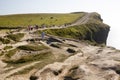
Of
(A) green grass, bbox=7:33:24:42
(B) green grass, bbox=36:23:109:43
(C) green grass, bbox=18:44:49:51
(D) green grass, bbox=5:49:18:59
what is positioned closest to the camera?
(D) green grass, bbox=5:49:18:59

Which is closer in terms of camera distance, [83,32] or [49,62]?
[49,62]

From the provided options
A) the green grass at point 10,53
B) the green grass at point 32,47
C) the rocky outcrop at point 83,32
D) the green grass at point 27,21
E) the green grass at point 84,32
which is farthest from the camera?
the green grass at point 27,21

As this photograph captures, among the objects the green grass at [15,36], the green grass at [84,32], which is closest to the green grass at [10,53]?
the green grass at [15,36]

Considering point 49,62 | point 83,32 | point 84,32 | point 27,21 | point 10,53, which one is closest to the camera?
point 49,62

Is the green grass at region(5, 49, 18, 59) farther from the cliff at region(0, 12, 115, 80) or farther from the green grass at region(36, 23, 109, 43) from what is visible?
the green grass at region(36, 23, 109, 43)

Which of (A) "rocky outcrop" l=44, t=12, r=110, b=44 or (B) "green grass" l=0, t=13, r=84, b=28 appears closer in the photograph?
(A) "rocky outcrop" l=44, t=12, r=110, b=44

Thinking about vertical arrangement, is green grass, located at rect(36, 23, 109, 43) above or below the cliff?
below

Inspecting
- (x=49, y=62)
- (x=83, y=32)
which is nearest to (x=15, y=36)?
(x=49, y=62)

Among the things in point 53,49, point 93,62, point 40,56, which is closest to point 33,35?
point 53,49

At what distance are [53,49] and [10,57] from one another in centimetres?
1608

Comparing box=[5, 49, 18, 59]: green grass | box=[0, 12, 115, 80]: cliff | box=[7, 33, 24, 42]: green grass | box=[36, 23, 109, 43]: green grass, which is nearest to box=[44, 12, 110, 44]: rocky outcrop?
box=[36, 23, 109, 43]: green grass

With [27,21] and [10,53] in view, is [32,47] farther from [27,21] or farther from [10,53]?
[27,21]

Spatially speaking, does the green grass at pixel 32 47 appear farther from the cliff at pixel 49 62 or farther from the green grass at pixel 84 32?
the green grass at pixel 84 32

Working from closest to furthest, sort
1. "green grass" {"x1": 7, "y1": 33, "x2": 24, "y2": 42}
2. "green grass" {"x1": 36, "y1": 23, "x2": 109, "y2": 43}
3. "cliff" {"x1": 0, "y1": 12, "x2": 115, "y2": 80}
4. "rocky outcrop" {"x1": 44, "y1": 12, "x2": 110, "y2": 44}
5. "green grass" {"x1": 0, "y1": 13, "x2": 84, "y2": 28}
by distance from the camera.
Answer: "cliff" {"x1": 0, "y1": 12, "x2": 115, "y2": 80}, "green grass" {"x1": 7, "y1": 33, "x2": 24, "y2": 42}, "green grass" {"x1": 36, "y1": 23, "x2": 109, "y2": 43}, "rocky outcrop" {"x1": 44, "y1": 12, "x2": 110, "y2": 44}, "green grass" {"x1": 0, "y1": 13, "x2": 84, "y2": 28}
